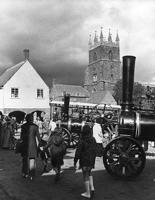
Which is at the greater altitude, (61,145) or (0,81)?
(0,81)

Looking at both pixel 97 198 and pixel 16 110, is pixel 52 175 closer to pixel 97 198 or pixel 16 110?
pixel 97 198

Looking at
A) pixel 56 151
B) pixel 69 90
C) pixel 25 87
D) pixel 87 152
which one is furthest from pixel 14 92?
pixel 69 90

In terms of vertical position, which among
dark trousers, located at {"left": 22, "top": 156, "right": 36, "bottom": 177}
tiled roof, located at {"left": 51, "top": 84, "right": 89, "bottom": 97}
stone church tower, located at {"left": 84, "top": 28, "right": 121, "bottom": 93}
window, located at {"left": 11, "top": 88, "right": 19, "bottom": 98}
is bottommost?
dark trousers, located at {"left": 22, "top": 156, "right": 36, "bottom": 177}

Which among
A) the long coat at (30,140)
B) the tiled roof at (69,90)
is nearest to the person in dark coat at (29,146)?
the long coat at (30,140)

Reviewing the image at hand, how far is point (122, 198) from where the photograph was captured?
5785mm

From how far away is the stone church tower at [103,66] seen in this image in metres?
106

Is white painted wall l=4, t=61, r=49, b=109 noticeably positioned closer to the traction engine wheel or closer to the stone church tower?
the traction engine wheel

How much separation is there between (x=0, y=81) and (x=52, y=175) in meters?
28.7

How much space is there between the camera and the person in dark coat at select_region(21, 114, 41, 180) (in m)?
7.33

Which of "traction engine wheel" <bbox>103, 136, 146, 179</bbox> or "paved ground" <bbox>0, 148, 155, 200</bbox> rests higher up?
"traction engine wheel" <bbox>103, 136, 146, 179</bbox>

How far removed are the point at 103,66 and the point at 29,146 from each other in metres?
102

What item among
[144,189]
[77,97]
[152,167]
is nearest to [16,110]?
[152,167]

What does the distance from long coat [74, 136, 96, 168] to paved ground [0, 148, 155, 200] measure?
0.67 metres

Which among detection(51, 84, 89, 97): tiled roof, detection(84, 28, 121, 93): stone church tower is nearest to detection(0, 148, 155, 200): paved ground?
detection(51, 84, 89, 97): tiled roof
